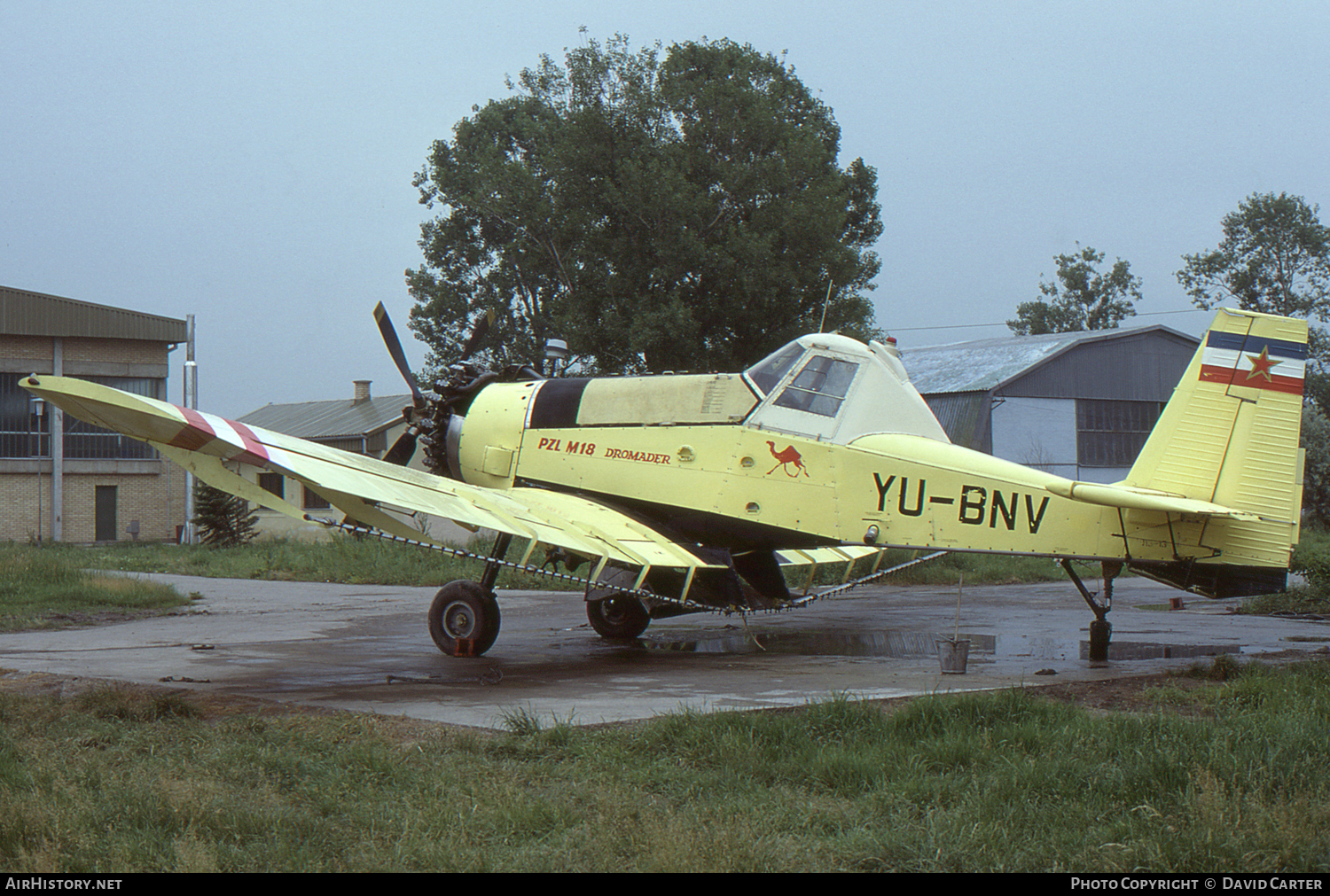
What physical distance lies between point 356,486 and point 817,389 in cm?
437

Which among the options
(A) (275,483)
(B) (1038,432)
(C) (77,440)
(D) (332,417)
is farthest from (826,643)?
(D) (332,417)

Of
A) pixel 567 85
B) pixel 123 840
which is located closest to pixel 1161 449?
pixel 123 840

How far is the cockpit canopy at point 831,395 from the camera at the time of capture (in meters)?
10.8

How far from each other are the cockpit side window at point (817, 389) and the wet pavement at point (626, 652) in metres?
2.46

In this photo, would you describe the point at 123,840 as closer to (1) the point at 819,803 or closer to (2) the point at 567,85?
(1) the point at 819,803

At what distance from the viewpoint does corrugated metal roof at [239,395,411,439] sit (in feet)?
154

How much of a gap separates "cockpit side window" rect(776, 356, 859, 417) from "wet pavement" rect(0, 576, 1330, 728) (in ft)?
8.05

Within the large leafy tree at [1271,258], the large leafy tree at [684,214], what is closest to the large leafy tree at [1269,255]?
the large leafy tree at [1271,258]

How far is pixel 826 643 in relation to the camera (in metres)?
12.4

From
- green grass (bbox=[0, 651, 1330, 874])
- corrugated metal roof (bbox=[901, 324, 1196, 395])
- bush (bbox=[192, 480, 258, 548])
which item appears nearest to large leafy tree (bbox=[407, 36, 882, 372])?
corrugated metal roof (bbox=[901, 324, 1196, 395])

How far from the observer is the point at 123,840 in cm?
460

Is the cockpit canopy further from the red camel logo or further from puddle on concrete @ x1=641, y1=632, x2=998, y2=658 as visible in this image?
puddle on concrete @ x1=641, y1=632, x2=998, y2=658

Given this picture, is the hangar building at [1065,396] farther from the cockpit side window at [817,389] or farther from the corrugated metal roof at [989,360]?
the cockpit side window at [817,389]

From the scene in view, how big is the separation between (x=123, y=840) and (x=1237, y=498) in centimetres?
868
